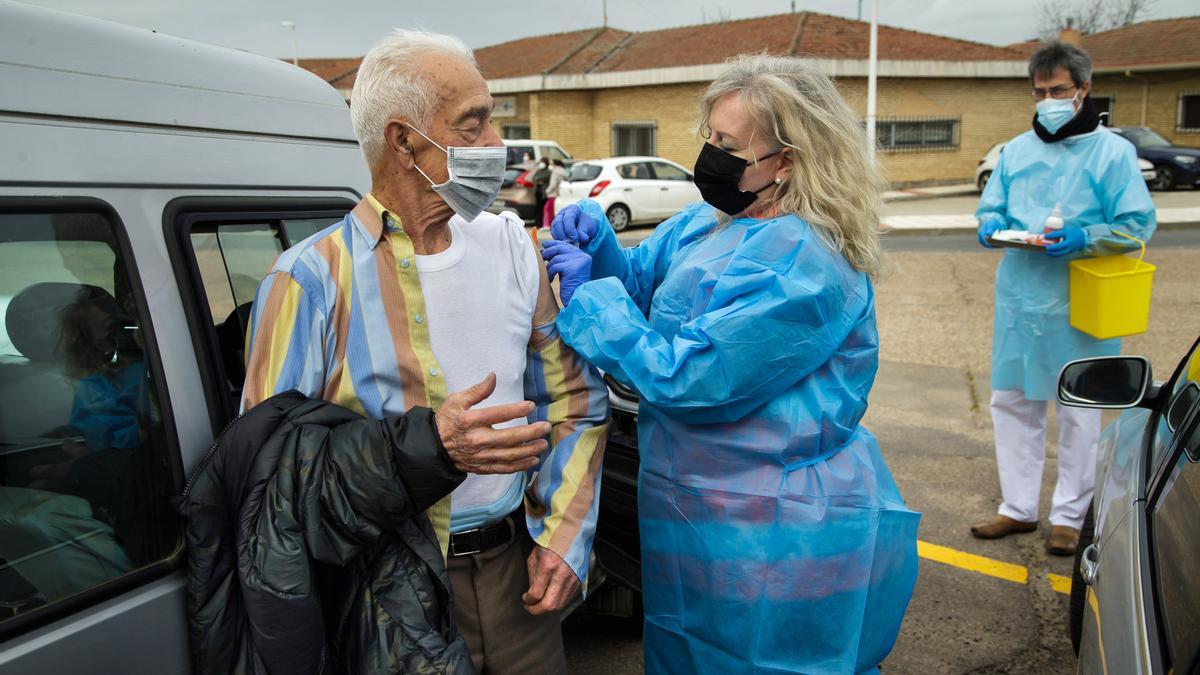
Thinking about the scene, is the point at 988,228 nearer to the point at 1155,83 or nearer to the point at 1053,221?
the point at 1053,221

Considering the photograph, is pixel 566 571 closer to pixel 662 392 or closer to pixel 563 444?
pixel 563 444

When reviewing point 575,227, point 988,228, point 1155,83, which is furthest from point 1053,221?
point 1155,83

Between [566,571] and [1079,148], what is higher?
[1079,148]

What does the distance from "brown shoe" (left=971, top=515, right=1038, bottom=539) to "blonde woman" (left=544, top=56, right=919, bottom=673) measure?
208 cm

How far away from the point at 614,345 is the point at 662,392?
137mm

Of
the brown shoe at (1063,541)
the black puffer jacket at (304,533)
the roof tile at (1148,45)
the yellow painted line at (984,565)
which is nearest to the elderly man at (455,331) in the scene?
the black puffer jacket at (304,533)

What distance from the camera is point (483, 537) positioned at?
1.82m

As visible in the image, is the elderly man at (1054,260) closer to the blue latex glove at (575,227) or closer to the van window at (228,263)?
the blue latex glove at (575,227)

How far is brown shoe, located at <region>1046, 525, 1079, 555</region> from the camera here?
12.1 ft

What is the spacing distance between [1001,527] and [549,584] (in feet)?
9.11

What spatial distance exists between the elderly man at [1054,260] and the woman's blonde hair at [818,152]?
6.48ft

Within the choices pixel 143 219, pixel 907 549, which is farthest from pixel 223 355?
pixel 907 549

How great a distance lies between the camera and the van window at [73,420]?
147cm

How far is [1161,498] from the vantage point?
6.08 ft
